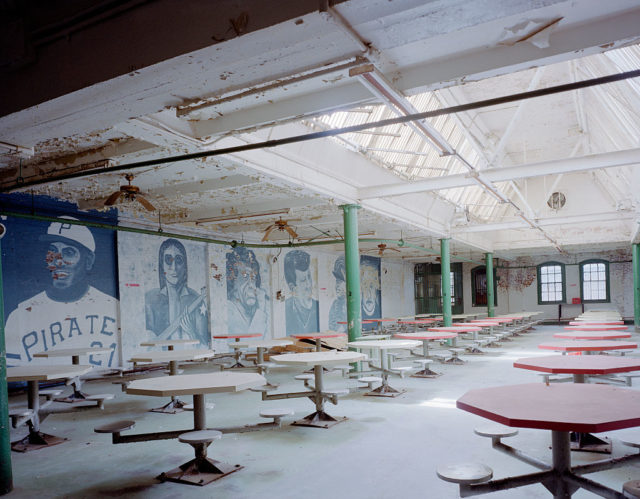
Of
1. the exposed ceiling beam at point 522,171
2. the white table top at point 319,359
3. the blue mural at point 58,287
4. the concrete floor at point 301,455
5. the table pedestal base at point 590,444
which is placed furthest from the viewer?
the blue mural at point 58,287

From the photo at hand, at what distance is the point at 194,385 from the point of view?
384 cm

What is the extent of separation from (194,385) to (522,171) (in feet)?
21.5

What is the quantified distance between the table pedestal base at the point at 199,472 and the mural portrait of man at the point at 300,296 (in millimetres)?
11711

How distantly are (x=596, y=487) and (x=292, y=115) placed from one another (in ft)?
11.8

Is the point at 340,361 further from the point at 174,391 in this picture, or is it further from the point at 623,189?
the point at 623,189

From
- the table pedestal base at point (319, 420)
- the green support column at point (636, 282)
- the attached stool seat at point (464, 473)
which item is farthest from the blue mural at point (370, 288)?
the attached stool seat at point (464, 473)

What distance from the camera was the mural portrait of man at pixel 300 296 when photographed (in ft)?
52.5

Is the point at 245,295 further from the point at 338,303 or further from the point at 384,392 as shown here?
the point at 384,392

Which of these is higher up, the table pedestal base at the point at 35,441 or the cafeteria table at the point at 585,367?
the cafeteria table at the point at 585,367

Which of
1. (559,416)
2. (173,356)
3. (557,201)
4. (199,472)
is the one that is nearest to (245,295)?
(173,356)

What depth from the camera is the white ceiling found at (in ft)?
8.71

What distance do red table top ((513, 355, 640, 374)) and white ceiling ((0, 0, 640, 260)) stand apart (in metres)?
2.40

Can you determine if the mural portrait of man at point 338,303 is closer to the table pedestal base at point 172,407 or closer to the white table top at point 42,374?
the table pedestal base at point 172,407

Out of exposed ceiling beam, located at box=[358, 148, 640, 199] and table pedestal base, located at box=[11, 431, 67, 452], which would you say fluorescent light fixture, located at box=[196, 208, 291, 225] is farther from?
table pedestal base, located at box=[11, 431, 67, 452]
